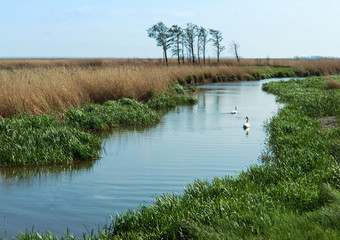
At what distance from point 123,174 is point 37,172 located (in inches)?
77.8

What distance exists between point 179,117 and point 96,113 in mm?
4061

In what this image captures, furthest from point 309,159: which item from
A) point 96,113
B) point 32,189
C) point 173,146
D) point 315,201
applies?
point 96,113

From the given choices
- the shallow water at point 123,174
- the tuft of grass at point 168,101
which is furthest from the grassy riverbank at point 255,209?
the tuft of grass at point 168,101

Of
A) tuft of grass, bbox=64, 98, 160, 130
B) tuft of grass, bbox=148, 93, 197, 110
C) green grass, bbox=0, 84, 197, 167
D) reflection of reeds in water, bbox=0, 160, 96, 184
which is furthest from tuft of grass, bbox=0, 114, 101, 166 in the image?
tuft of grass, bbox=148, 93, 197, 110

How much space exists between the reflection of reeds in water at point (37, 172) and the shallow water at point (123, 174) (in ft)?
0.07

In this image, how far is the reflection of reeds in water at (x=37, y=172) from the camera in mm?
8531

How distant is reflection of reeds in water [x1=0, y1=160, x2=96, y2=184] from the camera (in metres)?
8.53

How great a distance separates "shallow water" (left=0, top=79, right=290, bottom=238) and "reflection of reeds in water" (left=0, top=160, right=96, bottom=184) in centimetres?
2

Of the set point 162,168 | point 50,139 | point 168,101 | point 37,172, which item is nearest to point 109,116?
point 50,139

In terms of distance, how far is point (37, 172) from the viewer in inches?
351

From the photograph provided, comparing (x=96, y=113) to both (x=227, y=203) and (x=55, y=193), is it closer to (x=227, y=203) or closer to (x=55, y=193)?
(x=55, y=193)

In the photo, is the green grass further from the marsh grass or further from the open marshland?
the marsh grass

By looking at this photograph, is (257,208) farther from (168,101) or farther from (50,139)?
(168,101)

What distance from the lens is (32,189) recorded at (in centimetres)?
782
